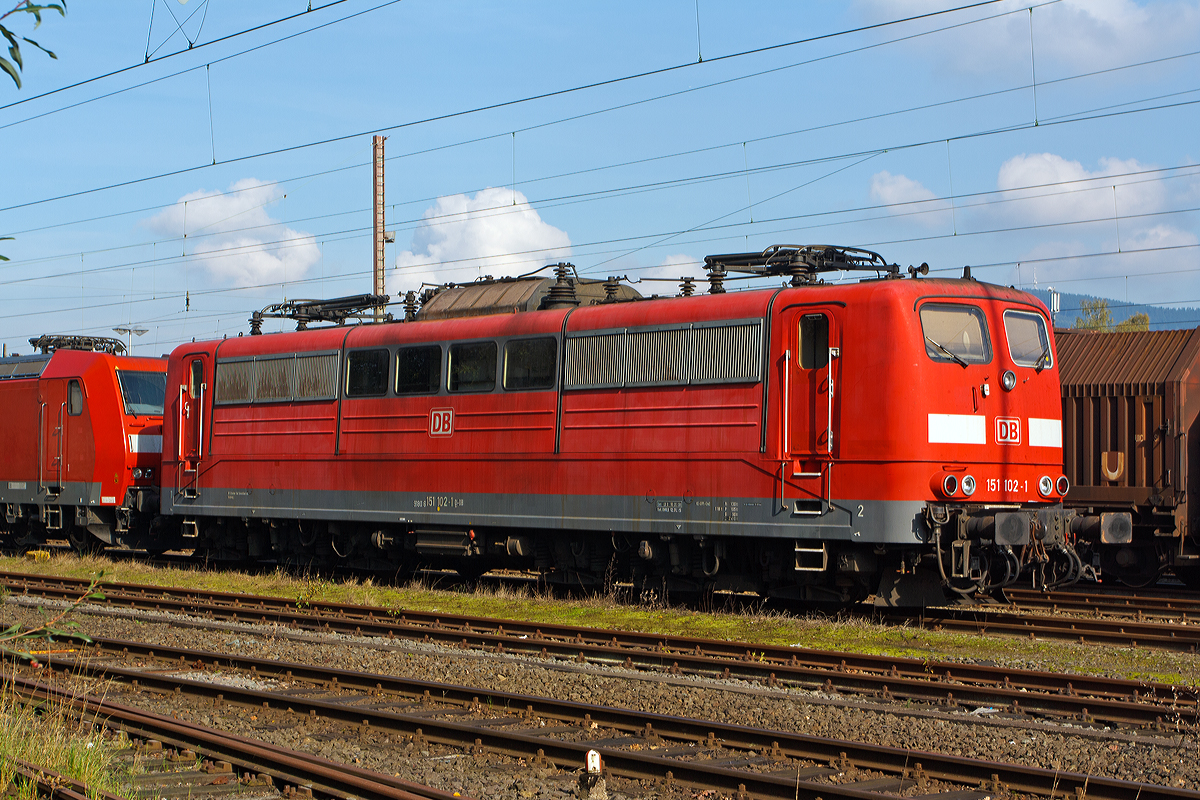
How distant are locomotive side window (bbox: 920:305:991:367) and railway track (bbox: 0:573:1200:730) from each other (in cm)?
355

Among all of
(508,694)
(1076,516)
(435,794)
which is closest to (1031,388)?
(1076,516)

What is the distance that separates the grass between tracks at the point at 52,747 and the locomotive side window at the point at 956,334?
886 cm

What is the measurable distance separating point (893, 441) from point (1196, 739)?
16.6 feet

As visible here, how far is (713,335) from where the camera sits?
46.3 ft

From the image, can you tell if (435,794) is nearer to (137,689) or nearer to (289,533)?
(137,689)

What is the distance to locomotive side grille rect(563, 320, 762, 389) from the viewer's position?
13836mm

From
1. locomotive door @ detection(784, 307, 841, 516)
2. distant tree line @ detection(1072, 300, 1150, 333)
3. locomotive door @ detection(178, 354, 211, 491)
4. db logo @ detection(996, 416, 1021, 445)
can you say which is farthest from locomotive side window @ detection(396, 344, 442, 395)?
distant tree line @ detection(1072, 300, 1150, 333)

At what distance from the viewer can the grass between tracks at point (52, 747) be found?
22.2ft

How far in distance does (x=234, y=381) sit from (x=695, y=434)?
8.92 meters

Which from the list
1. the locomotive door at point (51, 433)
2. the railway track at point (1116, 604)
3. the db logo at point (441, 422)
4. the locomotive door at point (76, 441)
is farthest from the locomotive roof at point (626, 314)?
the locomotive door at point (51, 433)

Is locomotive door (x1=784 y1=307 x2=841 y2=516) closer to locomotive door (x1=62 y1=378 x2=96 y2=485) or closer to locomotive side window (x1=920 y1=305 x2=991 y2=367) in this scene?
locomotive side window (x1=920 y1=305 x2=991 y2=367)

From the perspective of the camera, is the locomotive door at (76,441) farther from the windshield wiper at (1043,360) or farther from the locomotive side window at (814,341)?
the windshield wiper at (1043,360)

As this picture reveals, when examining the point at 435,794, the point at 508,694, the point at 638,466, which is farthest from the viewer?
the point at 638,466

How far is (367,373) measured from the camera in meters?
17.8
